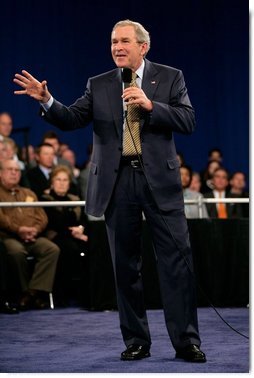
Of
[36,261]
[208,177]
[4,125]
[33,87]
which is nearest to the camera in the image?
[33,87]

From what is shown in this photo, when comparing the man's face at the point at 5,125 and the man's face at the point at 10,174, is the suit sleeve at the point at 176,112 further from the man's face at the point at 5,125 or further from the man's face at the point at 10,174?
the man's face at the point at 5,125

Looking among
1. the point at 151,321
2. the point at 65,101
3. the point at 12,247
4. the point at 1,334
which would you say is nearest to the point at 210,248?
the point at 151,321

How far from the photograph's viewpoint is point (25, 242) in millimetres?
8023

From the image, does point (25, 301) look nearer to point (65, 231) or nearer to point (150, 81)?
point (65, 231)

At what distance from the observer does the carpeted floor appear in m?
4.50

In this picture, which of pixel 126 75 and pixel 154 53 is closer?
pixel 126 75

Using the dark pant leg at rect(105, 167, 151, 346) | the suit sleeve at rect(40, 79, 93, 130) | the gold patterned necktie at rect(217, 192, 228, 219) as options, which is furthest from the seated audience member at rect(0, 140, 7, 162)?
the dark pant leg at rect(105, 167, 151, 346)

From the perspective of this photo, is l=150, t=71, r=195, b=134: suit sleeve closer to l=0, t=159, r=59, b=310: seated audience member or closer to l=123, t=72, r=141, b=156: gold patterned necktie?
l=123, t=72, r=141, b=156: gold patterned necktie

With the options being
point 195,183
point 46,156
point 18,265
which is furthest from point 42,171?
point 195,183

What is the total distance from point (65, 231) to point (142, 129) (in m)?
3.73

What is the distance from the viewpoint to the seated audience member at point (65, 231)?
318 inches

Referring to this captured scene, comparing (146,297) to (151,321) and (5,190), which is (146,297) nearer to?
(151,321)

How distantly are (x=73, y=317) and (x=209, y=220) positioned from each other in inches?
51.7

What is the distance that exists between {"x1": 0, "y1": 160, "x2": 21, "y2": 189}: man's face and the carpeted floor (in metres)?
1.13
